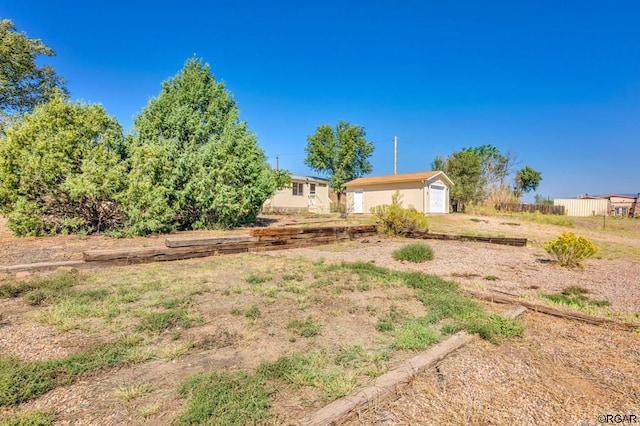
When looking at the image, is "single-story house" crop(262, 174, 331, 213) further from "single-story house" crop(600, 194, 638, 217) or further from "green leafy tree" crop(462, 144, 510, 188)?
"single-story house" crop(600, 194, 638, 217)

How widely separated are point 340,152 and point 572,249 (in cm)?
2971

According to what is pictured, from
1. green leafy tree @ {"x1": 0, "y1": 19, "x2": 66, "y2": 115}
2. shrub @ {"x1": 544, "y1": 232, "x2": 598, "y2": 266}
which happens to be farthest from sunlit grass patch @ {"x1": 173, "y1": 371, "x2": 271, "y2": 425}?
green leafy tree @ {"x1": 0, "y1": 19, "x2": 66, "y2": 115}

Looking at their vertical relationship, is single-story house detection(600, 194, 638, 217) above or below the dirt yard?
above

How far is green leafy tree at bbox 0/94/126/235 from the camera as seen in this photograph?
775 cm

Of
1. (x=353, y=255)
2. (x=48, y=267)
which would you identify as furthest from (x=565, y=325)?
(x=48, y=267)

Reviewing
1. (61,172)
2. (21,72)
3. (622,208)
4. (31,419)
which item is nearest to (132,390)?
(31,419)

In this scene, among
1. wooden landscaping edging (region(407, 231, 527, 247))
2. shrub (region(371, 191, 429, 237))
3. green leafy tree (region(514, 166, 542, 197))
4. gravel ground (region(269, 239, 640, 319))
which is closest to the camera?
gravel ground (region(269, 239, 640, 319))

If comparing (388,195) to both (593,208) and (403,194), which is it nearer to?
(403,194)

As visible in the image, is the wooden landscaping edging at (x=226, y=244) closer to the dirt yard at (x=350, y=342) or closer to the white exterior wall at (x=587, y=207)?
the dirt yard at (x=350, y=342)

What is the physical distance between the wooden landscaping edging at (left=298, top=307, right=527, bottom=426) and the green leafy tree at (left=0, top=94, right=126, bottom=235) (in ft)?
27.1

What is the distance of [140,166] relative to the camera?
862cm

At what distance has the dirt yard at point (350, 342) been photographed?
6.18 ft

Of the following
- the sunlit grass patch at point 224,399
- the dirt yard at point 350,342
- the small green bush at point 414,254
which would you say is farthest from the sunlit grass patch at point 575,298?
the sunlit grass patch at point 224,399

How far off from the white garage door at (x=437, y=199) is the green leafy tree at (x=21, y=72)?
21871mm
